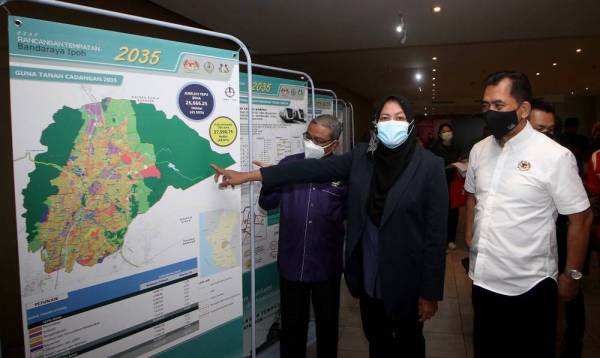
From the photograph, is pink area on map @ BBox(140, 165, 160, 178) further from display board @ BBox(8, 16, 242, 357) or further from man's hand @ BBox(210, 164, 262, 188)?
man's hand @ BBox(210, 164, 262, 188)

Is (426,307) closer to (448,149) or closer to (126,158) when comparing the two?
(126,158)

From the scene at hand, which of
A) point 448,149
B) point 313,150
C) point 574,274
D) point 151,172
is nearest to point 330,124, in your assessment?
→ point 313,150

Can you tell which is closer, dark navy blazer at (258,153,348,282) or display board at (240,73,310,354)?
dark navy blazer at (258,153,348,282)

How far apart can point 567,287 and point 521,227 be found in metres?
0.36

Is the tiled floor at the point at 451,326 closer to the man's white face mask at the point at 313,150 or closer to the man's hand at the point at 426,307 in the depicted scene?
the man's hand at the point at 426,307

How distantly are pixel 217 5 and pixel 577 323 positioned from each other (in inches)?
178

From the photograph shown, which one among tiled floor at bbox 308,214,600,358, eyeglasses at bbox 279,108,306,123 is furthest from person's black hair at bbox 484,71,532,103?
tiled floor at bbox 308,214,600,358

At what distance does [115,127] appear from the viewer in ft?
4.71

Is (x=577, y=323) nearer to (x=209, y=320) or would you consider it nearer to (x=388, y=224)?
(x=388, y=224)

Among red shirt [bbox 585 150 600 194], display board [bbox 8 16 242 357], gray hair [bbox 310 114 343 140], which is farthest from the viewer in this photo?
red shirt [bbox 585 150 600 194]

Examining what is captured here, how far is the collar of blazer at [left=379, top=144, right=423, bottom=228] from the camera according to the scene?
165cm

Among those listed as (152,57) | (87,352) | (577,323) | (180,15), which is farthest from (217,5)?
(577,323)

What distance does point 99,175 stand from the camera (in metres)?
1.40

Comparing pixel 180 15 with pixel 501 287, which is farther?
pixel 180 15
